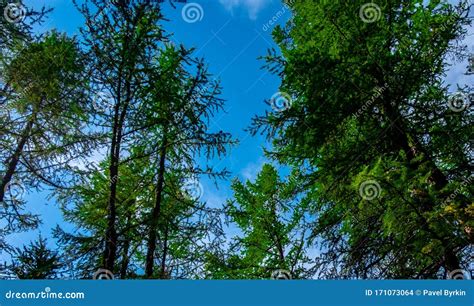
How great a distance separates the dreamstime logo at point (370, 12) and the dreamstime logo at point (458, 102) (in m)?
1.97

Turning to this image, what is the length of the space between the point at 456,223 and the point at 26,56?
868cm

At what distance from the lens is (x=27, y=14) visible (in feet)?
27.7

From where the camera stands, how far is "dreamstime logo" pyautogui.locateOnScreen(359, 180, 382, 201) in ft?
18.0

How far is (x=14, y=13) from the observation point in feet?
26.2

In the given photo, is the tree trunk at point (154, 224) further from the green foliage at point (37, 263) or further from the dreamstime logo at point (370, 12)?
the dreamstime logo at point (370, 12)

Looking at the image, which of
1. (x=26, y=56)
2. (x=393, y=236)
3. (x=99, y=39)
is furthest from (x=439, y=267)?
(x=26, y=56)

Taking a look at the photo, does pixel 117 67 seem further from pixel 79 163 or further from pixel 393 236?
pixel 393 236
